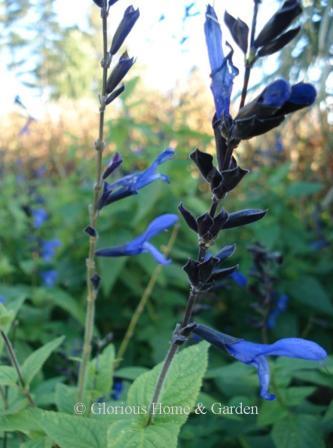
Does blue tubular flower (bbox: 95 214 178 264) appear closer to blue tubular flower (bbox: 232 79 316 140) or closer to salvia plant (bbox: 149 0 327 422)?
salvia plant (bbox: 149 0 327 422)

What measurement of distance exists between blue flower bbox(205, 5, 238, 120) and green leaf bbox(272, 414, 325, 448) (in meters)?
1.21

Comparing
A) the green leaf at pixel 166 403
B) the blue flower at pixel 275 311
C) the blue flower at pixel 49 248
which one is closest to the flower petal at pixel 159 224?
the green leaf at pixel 166 403

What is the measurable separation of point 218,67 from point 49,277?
2.65 meters

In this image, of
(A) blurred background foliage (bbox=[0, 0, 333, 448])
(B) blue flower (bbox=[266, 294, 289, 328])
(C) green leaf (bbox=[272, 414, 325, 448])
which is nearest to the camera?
(C) green leaf (bbox=[272, 414, 325, 448])

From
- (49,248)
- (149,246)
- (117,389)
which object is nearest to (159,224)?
(149,246)

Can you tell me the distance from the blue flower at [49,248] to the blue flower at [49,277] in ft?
0.71

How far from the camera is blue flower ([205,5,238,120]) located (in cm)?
96

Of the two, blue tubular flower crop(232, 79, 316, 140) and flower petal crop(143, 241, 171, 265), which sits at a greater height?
blue tubular flower crop(232, 79, 316, 140)

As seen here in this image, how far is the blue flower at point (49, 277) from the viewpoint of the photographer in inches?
130

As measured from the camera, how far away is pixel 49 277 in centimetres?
340

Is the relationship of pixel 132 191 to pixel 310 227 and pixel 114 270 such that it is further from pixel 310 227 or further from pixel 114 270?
pixel 310 227

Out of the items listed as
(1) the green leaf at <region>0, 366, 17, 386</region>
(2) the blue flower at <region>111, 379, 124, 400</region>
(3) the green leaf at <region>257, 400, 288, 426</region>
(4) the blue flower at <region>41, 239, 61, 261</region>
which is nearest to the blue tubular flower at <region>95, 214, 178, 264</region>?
(1) the green leaf at <region>0, 366, 17, 386</region>

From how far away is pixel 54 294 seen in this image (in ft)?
9.16

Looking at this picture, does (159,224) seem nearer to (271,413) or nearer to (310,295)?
(271,413)
